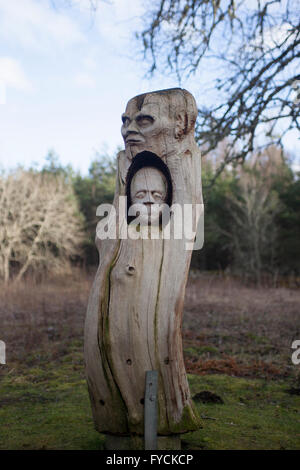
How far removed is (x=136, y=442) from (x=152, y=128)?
2.21 m

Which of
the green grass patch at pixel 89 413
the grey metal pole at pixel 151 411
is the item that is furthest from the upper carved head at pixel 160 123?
the green grass patch at pixel 89 413

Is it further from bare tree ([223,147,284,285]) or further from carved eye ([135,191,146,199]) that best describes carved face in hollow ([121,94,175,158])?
bare tree ([223,147,284,285])

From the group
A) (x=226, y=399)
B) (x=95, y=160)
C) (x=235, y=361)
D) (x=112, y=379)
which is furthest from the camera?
(x=95, y=160)

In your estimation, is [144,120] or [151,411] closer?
[151,411]

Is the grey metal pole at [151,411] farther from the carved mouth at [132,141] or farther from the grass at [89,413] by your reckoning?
the carved mouth at [132,141]

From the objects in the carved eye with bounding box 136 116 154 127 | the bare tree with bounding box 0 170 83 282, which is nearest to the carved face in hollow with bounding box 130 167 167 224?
the carved eye with bounding box 136 116 154 127

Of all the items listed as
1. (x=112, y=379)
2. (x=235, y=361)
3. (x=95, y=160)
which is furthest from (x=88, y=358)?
(x=95, y=160)

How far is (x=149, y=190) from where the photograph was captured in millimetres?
3309

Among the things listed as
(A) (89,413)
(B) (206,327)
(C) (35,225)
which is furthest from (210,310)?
(C) (35,225)

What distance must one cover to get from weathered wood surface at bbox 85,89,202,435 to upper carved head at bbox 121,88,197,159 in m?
0.06

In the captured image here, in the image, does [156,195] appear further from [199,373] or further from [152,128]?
[199,373]

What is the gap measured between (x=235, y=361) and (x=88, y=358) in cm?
392
